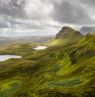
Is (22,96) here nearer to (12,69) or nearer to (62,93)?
(62,93)

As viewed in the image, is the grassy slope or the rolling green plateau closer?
the rolling green plateau

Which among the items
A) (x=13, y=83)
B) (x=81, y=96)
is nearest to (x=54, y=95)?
(x=81, y=96)

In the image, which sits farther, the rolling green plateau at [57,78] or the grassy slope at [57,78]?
the grassy slope at [57,78]

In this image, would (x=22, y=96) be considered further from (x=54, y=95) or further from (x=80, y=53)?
(x=80, y=53)

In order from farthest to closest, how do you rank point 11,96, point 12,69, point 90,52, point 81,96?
point 12,69, point 90,52, point 11,96, point 81,96

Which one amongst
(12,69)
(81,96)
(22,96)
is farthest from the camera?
(12,69)

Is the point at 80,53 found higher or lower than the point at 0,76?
higher

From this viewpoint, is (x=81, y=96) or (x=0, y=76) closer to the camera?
(x=81, y=96)

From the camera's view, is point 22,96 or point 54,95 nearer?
point 54,95

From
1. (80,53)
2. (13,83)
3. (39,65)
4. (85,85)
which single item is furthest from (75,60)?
(85,85)
